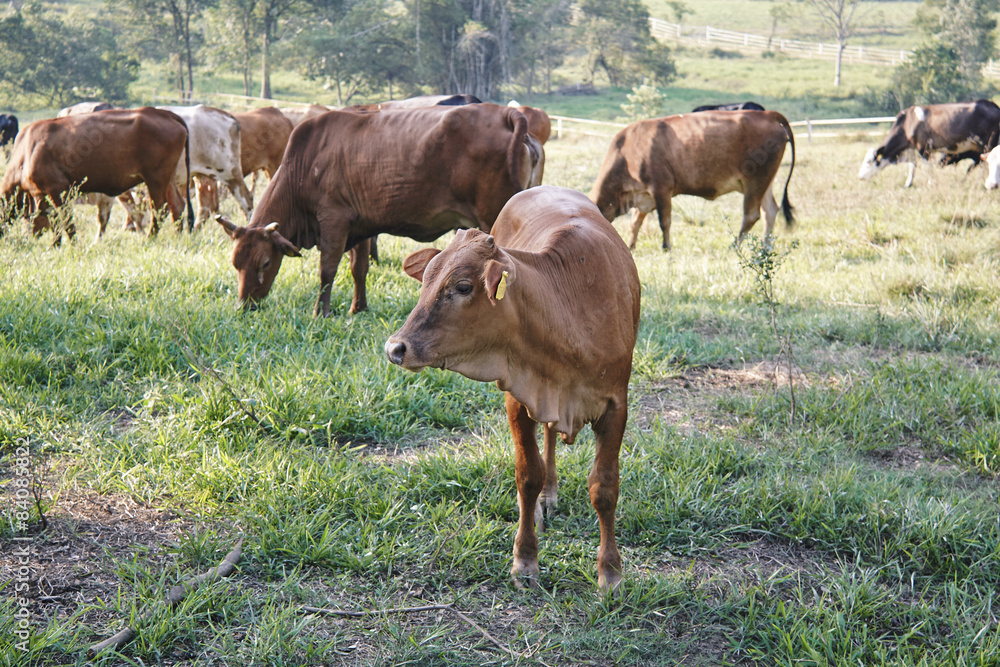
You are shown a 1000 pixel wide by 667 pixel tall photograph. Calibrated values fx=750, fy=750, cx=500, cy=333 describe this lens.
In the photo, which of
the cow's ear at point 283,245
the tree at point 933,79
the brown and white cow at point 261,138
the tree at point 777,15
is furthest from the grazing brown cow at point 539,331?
the tree at point 777,15

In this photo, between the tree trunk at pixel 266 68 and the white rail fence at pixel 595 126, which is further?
the tree trunk at pixel 266 68

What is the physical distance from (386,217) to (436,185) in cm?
48

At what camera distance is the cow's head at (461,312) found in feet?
7.18

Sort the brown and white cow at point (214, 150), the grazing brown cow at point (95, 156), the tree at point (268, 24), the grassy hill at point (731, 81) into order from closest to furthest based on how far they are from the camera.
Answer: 1. the grazing brown cow at point (95, 156)
2. the brown and white cow at point (214, 150)
3. the grassy hill at point (731, 81)
4. the tree at point (268, 24)

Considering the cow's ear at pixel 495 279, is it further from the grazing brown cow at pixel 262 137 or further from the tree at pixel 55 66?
the tree at pixel 55 66

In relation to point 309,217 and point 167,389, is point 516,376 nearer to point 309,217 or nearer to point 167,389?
point 167,389

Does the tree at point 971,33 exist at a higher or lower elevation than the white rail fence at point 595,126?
higher

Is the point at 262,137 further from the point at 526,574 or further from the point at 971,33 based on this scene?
the point at 971,33

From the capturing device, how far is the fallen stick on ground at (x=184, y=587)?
252cm

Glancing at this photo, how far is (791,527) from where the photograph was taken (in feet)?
11.0

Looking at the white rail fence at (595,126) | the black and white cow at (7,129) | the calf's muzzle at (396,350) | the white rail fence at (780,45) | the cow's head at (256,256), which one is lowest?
the cow's head at (256,256)

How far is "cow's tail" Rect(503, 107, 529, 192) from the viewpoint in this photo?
18.5ft

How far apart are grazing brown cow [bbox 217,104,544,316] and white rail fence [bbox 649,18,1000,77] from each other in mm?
48983

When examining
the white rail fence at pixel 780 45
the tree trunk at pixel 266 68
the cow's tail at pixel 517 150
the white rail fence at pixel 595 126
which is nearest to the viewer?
the cow's tail at pixel 517 150
